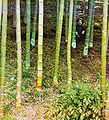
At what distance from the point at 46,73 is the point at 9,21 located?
550 centimetres

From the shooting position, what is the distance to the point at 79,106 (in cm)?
272

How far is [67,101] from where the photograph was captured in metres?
2.83

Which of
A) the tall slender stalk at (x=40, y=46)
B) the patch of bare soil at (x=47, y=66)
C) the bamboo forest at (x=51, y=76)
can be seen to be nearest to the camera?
the bamboo forest at (x=51, y=76)

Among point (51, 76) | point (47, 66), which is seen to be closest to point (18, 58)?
point (51, 76)

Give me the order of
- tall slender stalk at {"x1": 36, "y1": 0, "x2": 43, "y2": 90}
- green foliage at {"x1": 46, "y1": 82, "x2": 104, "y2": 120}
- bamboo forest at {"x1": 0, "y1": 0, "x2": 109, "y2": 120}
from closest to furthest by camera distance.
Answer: green foliage at {"x1": 46, "y1": 82, "x2": 104, "y2": 120}
bamboo forest at {"x1": 0, "y1": 0, "x2": 109, "y2": 120}
tall slender stalk at {"x1": 36, "y1": 0, "x2": 43, "y2": 90}

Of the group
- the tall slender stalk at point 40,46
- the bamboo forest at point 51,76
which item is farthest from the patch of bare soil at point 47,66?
the tall slender stalk at point 40,46

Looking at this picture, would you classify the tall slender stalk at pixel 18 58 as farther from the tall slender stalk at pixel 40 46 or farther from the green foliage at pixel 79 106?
the green foliage at pixel 79 106

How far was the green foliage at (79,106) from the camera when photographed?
2.68 meters

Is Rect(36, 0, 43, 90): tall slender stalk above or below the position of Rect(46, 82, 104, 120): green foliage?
above

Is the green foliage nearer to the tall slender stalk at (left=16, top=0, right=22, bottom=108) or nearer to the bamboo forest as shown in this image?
the bamboo forest

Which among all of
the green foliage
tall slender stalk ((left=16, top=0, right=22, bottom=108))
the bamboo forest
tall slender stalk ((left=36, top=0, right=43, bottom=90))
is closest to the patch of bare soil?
the bamboo forest

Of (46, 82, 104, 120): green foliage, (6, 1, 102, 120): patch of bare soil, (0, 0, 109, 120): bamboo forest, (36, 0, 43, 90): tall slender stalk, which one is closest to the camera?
(46, 82, 104, 120): green foliage

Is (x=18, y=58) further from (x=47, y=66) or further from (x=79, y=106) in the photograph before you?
(x=47, y=66)

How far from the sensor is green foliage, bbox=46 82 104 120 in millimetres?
2682
